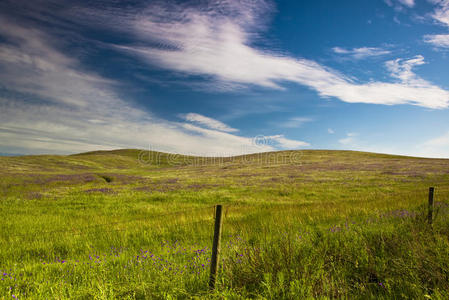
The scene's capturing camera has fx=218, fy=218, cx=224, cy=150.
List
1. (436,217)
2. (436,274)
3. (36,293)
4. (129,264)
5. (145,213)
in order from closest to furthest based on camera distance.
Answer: (436,274) < (36,293) < (129,264) < (436,217) < (145,213)

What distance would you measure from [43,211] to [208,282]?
14213 mm

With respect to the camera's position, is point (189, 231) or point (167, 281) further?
point (189, 231)

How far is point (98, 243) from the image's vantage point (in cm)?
705

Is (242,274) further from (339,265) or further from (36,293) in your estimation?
(36,293)

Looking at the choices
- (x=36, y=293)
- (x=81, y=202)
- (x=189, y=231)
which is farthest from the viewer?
(x=81, y=202)

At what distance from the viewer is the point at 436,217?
6996 millimetres

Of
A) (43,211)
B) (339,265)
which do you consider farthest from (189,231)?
(43,211)

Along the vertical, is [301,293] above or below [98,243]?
above

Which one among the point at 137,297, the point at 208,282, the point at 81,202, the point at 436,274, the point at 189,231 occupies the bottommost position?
the point at 81,202

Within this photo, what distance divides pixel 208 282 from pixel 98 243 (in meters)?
5.24

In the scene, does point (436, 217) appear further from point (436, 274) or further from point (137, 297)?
point (137, 297)

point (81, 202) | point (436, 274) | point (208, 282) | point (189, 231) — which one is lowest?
point (81, 202)

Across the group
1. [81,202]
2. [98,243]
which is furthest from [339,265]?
[81,202]

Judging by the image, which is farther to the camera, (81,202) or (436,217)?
(81,202)
